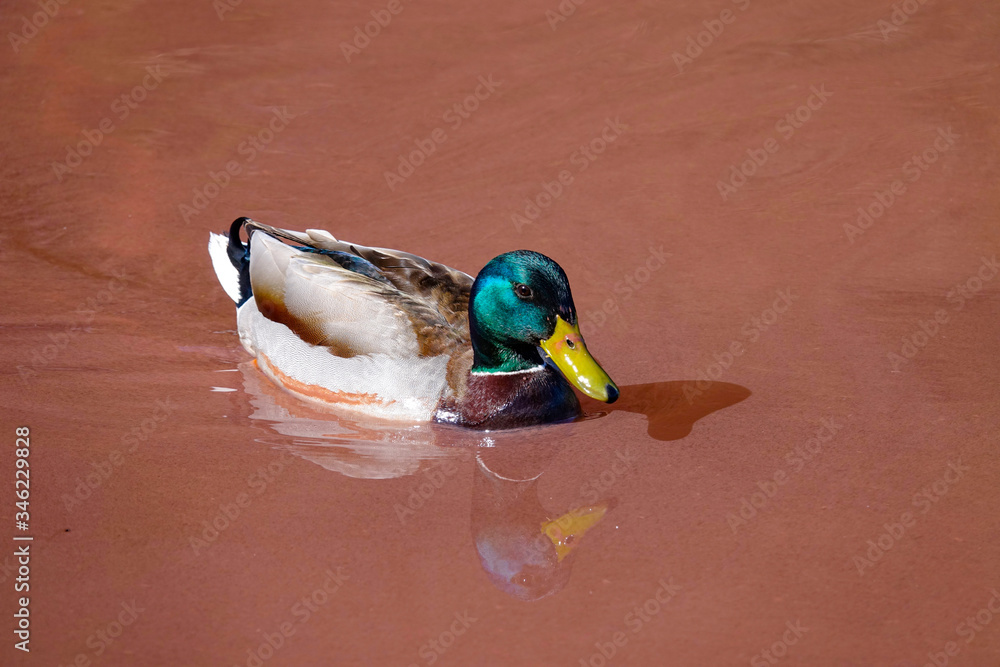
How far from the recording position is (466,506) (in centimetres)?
454

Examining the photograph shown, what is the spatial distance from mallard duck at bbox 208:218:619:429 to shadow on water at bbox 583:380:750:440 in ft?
0.85

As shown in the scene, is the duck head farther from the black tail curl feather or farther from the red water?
the black tail curl feather

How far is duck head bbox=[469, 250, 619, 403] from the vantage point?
4562 mm

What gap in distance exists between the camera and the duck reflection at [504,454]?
4215 millimetres

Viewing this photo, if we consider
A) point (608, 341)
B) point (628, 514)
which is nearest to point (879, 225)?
point (608, 341)

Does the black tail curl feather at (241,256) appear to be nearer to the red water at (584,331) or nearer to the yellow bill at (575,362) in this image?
the red water at (584,331)

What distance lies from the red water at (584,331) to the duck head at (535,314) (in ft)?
1.56

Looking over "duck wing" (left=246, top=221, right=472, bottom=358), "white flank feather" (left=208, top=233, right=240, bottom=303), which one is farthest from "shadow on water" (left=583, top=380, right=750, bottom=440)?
"white flank feather" (left=208, top=233, right=240, bottom=303)

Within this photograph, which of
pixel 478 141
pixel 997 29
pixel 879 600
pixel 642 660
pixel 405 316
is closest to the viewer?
pixel 642 660

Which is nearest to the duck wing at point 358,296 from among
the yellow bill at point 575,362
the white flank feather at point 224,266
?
the white flank feather at point 224,266

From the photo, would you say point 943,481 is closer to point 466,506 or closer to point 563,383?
point 563,383

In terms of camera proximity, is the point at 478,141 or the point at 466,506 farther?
the point at 478,141

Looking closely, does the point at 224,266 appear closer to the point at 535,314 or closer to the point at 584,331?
the point at 584,331

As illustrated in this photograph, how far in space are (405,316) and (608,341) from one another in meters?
1.23
